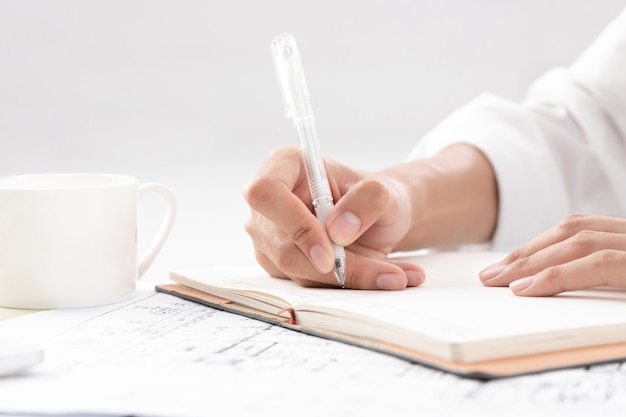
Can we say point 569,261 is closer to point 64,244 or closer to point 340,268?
point 340,268

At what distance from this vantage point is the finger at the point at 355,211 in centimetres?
92

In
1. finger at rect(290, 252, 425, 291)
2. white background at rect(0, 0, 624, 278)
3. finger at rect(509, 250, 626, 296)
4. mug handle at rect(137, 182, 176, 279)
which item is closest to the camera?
finger at rect(509, 250, 626, 296)

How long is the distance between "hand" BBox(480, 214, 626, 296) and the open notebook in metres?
0.02

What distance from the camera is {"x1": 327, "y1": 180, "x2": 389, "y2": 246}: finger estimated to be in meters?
0.92

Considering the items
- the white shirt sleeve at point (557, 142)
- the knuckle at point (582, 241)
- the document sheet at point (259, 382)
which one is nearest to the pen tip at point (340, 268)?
the document sheet at point (259, 382)

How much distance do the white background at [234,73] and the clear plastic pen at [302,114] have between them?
5.59ft

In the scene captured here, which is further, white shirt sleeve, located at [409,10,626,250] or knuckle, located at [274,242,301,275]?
white shirt sleeve, located at [409,10,626,250]

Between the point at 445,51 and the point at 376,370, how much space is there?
2.72 meters

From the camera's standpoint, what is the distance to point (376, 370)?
67 cm

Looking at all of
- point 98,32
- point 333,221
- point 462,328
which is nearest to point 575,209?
point 333,221

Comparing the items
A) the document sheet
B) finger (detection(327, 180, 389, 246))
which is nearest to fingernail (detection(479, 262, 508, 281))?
finger (detection(327, 180, 389, 246))

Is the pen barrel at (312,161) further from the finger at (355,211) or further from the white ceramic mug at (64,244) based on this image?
the white ceramic mug at (64,244)

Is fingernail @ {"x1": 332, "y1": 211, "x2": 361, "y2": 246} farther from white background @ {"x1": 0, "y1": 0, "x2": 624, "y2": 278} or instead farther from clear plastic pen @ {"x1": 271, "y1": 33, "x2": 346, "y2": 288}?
white background @ {"x1": 0, "y1": 0, "x2": 624, "y2": 278}

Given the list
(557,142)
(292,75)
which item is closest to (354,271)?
(292,75)
